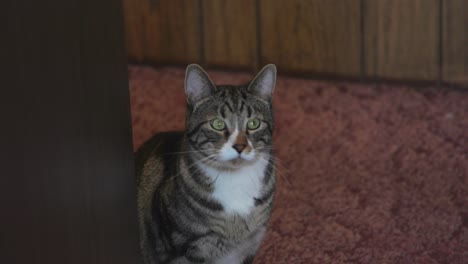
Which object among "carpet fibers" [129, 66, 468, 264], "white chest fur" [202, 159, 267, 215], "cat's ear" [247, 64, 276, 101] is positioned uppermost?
"cat's ear" [247, 64, 276, 101]

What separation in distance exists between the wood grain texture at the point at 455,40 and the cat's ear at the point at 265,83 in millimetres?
1318

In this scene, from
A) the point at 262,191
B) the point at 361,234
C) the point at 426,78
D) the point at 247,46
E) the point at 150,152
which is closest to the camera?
the point at 262,191

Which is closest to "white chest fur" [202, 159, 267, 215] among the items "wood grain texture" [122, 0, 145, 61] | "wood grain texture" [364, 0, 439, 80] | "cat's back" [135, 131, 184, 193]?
"cat's back" [135, 131, 184, 193]

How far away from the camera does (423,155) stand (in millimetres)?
2344

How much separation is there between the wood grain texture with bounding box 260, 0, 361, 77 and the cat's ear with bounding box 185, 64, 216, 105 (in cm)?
139

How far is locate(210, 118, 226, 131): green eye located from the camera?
1545 mm

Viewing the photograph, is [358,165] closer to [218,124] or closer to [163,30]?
[218,124]

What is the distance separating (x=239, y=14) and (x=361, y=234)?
1.33m

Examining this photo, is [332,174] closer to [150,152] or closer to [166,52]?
[150,152]

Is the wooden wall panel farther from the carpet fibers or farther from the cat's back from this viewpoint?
the cat's back

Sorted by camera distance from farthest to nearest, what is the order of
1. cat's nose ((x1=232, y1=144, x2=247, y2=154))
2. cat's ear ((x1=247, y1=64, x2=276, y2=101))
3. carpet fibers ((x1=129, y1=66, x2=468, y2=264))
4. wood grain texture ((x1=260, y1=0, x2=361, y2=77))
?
wood grain texture ((x1=260, y1=0, x2=361, y2=77)), carpet fibers ((x1=129, y1=66, x2=468, y2=264)), cat's ear ((x1=247, y1=64, x2=276, y2=101)), cat's nose ((x1=232, y1=144, x2=247, y2=154))

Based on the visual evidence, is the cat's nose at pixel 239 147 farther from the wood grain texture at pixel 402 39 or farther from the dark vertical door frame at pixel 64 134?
the wood grain texture at pixel 402 39

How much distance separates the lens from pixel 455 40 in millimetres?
2730

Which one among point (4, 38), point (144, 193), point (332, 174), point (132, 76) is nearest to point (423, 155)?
point (332, 174)
